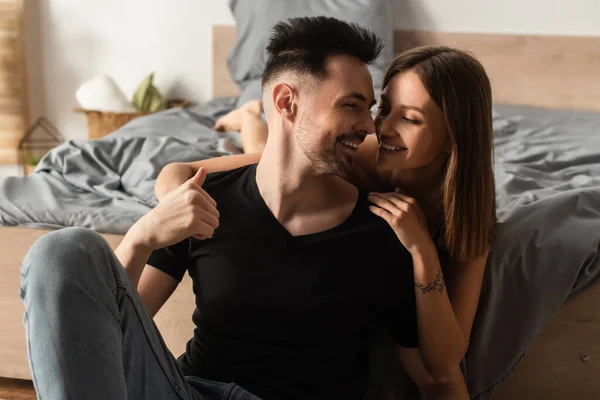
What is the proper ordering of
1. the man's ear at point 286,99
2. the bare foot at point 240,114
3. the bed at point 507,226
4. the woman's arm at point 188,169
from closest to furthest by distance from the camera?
the man's ear at point 286,99
the bed at point 507,226
the woman's arm at point 188,169
the bare foot at point 240,114

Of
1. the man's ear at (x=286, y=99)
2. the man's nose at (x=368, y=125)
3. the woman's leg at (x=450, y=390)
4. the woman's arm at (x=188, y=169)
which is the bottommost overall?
the woman's leg at (x=450, y=390)

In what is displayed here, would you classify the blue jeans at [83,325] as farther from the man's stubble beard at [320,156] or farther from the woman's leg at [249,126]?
the woman's leg at [249,126]

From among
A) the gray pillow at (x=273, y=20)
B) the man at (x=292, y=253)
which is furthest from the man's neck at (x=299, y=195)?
the gray pillow at (x=273, y=20)

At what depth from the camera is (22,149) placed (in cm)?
353

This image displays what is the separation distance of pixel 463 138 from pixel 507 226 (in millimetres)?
244

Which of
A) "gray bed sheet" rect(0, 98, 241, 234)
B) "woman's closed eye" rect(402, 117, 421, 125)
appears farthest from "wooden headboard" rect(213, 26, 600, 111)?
"woman's closed eye" rect(402, 117, 421, 125)

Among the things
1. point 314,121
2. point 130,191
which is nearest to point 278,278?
point 314,121

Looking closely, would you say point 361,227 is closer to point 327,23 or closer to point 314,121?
point 314,121

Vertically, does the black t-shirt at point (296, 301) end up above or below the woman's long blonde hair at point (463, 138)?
below

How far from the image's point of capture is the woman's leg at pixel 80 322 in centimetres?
95

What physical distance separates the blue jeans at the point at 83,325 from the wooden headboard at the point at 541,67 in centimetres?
246

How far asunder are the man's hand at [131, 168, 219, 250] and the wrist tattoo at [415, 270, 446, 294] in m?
0.36

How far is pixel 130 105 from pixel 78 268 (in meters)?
2.45

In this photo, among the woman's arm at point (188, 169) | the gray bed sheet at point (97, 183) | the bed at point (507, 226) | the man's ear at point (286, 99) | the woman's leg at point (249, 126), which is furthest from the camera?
the woman's leg at point (249, 126)
